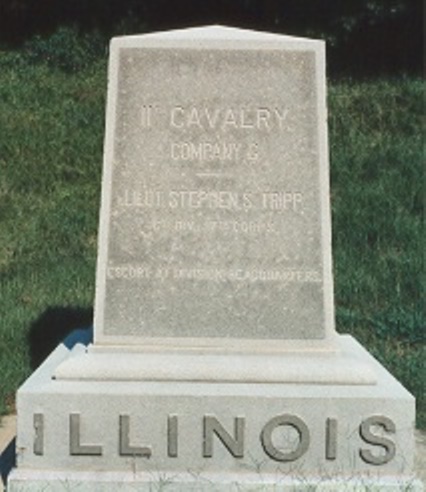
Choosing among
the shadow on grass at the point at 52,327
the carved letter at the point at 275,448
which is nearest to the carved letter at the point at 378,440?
the carved letter at the point at 275,448

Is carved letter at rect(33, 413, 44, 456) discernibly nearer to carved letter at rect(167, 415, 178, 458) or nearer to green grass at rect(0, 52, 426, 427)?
carved letter at rect(167, 415, 178, 458)

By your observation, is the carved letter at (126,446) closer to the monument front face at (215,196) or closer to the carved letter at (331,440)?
the monument front face at (215,196)

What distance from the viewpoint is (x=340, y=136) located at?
12.5 m

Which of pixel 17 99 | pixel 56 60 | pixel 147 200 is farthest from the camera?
pixel 56 60

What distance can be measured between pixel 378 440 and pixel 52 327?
3.36 m

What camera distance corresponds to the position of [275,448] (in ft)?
15.6

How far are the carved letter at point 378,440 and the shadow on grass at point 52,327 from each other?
2.67 meters

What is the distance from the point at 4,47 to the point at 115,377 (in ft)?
47.2

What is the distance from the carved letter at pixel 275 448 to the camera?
4738mm

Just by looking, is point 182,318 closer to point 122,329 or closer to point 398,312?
point 122,329

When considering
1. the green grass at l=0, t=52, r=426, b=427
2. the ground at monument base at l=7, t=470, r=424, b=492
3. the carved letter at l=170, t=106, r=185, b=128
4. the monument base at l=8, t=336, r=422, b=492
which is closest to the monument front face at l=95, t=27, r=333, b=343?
the carved letter at l=170, t=106, r=185, b=128

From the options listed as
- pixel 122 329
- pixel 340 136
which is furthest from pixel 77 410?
pixel 340 136

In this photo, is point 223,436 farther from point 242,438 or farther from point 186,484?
point 186,484

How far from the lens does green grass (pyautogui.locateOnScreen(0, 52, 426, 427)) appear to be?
766 centimetres
